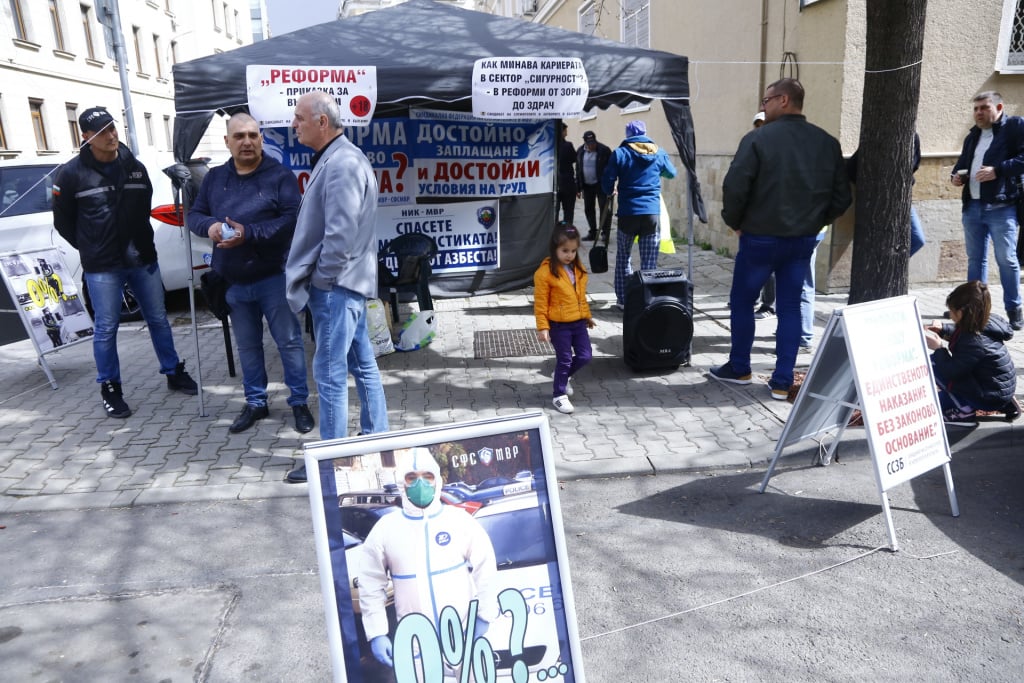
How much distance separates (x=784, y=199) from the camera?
5.27 metres

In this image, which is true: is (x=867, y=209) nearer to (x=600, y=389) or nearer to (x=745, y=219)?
(x=745, y=219)

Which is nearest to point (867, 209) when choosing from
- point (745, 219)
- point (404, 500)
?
point (745, 219)

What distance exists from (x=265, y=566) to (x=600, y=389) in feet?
9.71

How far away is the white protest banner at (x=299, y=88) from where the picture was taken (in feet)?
17.7

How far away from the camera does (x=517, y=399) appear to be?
5.67 metres

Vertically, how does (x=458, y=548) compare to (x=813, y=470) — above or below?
above

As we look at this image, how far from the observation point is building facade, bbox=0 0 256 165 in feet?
78.6

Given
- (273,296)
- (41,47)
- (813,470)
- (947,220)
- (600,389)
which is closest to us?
(813,470)

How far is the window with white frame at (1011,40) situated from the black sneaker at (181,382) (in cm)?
861

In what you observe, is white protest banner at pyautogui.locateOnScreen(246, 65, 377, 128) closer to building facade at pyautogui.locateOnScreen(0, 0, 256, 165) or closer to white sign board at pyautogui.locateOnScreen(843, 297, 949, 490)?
white sign board at pyautogui.locateOnScreen(843, 297, 949, 490)

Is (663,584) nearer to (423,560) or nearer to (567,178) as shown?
(423,560)

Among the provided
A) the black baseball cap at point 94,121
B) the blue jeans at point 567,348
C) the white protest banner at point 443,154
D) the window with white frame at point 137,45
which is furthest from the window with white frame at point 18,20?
the blue jeans at point 567,348

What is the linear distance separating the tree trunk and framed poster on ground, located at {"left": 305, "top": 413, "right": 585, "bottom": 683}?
3783 millimetres

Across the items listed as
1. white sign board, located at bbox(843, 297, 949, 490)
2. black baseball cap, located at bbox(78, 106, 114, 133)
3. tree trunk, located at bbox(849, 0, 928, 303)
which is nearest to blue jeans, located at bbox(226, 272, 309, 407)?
black baseball cap, located at bbox(78, 106, 114, 133)
